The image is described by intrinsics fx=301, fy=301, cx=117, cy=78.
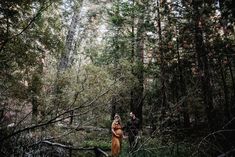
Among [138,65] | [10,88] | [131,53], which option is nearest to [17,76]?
[10,88]

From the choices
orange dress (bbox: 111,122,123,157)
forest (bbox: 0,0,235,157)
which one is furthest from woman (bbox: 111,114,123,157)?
forest (bbox: 0,0,235,157)

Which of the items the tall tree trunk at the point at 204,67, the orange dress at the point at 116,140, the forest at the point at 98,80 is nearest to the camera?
the forest at the point at 98,80

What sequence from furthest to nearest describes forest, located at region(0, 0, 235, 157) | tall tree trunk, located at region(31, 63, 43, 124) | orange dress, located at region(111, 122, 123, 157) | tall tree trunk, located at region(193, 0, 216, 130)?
1. tall tree trunk, located at region(193, 0, 216, 130)
2. orange dress, located at region(111, 122, 123, 157)
3. tall tree trunk, located at region(31, 63, 43, 124)
4. forest, located at region(0, 0, 235, 157)

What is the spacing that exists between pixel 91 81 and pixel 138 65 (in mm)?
9872

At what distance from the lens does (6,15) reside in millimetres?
7152

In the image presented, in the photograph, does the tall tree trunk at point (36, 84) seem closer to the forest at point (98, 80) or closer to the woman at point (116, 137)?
the forest at point (98, 80)

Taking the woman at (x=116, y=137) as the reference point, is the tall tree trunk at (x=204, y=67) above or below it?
above

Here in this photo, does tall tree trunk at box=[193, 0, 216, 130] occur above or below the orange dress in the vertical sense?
above

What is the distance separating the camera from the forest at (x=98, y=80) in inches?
283

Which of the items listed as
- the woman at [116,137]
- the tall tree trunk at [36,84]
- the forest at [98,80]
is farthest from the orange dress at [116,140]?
the tall tree trunk at [36,84]

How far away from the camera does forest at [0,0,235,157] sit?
720 cm

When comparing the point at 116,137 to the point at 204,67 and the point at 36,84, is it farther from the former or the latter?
the point at 204,67

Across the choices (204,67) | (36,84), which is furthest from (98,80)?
(204,67)

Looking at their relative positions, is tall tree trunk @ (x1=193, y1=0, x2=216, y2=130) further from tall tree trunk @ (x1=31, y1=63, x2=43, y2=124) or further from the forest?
tall tree trunk @ (x1=31, y1=63, x2=43, y2=124)
